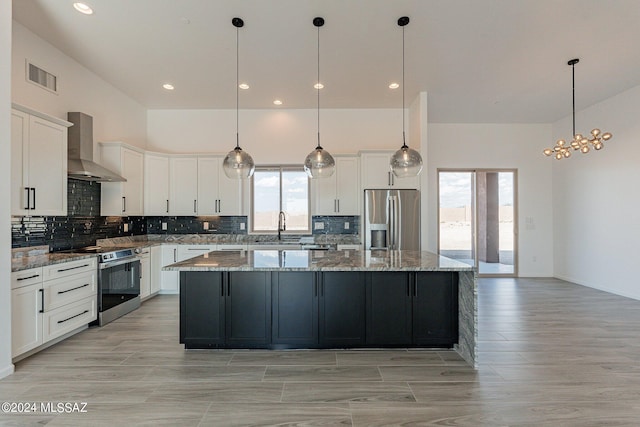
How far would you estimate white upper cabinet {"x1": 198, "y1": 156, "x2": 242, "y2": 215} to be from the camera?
5.96 meters

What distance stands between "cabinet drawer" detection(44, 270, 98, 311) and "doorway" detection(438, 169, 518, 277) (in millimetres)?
6308

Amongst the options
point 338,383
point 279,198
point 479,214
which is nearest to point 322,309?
point 338,383

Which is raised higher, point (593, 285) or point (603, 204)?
point (603, 204)

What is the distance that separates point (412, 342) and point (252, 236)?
3.83m

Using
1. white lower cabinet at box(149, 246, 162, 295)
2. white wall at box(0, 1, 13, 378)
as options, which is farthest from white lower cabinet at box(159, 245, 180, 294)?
white wall at box(0, 1, 13, 378)

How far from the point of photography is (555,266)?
6.97 metres

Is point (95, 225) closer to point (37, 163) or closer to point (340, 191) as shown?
point (37, 163)

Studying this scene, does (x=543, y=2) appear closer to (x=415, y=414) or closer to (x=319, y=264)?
(x=319, y=264)

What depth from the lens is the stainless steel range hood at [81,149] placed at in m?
4.16

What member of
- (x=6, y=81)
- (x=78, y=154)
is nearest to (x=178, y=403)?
(x=6, y=81)

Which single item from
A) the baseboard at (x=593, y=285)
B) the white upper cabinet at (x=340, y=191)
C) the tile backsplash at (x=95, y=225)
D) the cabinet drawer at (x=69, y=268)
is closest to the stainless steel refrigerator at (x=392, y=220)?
the white upper cabinet at (x=340, y=191)

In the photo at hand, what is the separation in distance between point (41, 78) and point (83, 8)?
1.29 meters

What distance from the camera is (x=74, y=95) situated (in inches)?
177

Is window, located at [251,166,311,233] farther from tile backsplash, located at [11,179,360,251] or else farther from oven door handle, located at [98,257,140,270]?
oven door handle, located at [98,257,140,270]
